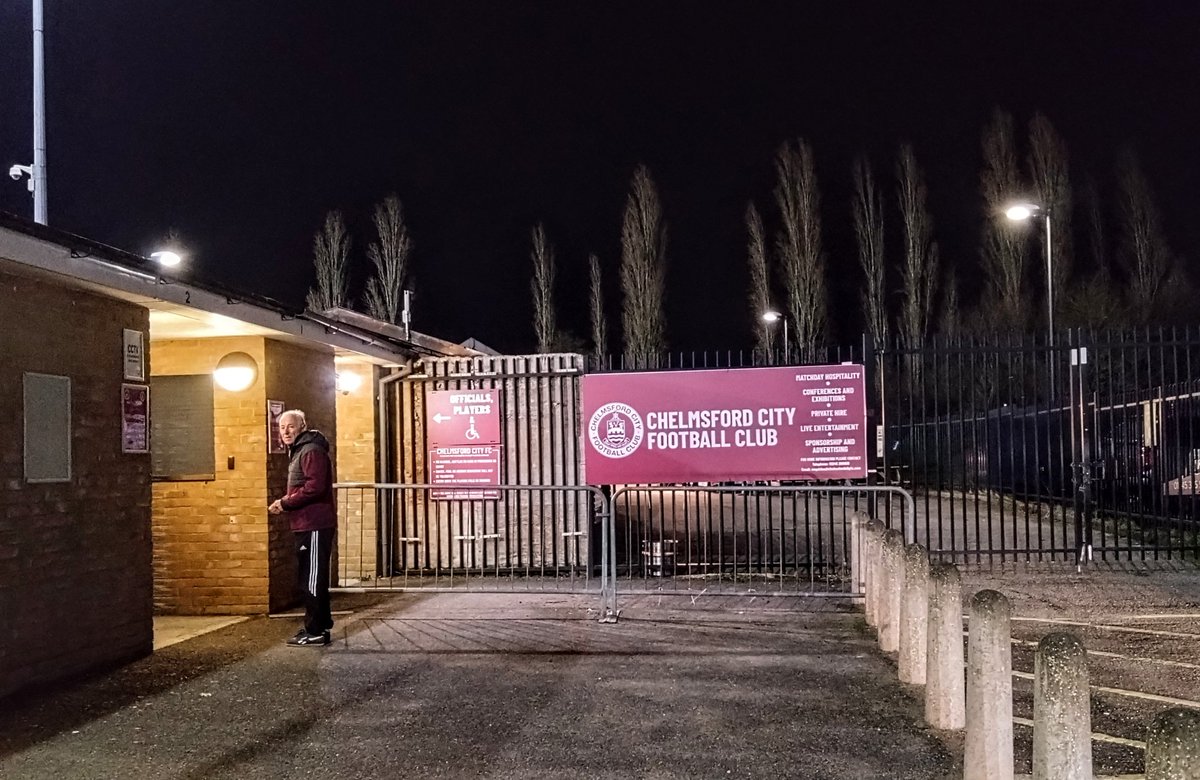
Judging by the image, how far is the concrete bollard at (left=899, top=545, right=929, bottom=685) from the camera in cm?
631

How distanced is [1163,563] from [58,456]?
1119 cm

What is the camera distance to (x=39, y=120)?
11.8 m

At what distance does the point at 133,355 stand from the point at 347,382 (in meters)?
3.95

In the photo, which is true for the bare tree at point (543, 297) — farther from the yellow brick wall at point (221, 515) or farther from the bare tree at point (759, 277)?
the yellow brick wall at point (221, 515)

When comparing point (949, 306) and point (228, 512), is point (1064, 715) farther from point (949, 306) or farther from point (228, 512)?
point (949, 306)

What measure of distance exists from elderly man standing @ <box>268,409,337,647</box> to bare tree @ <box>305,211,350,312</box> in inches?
1366

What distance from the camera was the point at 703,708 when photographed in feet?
20.2

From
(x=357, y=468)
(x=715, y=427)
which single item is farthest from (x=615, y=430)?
→ (x=357, y=468)

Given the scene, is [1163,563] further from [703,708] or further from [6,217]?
[6,217]

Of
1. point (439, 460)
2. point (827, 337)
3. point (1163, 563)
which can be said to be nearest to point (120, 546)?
point (439, 460)

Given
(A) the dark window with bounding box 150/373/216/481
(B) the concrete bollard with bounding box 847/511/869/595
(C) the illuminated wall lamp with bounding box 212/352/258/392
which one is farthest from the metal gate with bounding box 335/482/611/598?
(B) the concrete bollard with bounding box 847/511/869/595

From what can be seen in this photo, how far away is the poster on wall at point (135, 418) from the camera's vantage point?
757cm

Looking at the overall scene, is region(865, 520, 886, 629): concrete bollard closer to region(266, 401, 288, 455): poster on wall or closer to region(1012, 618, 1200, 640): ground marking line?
region(1012, 618, 1200, 640): ground marking line

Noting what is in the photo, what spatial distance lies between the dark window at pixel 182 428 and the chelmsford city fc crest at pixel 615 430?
12.6 feet
